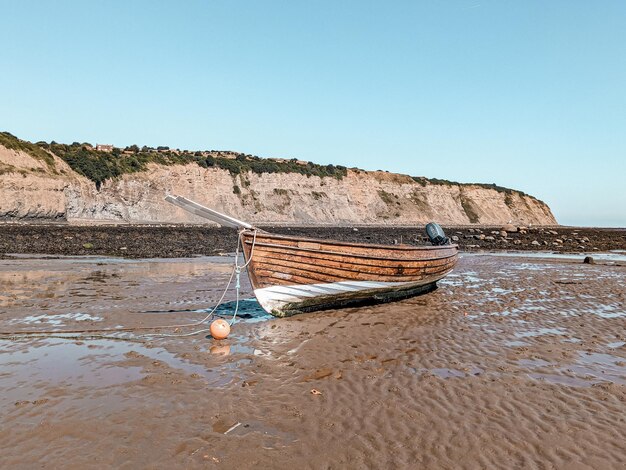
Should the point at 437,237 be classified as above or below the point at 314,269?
above

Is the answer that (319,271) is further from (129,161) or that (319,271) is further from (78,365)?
(129,161)

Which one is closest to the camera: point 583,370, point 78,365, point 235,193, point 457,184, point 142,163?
point 78,365

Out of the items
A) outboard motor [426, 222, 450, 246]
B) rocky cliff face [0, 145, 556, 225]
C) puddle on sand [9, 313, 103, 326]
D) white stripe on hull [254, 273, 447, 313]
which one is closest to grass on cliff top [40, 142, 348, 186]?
rocky cliff face [0, 145, 556, 225]

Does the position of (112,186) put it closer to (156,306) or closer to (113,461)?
(156,306)

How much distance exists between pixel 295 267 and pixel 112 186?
57.4m

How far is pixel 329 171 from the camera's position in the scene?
89562 mm

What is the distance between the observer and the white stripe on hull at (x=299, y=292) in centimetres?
998

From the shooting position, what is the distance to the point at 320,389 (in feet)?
19.9

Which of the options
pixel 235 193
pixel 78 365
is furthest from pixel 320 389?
pixel 235 193

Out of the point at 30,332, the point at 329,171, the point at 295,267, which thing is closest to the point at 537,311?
the point at 295,267

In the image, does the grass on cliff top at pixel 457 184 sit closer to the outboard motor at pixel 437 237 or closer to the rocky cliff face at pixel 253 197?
the rocky cliff face at pixel 253 197

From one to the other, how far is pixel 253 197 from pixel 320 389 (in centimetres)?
7128

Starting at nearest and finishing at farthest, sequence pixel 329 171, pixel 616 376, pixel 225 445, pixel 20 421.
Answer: pixel 225 445 < pixel 20 421 < pixel 616 376 < pixel 329 171

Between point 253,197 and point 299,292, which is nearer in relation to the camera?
point 299,292
